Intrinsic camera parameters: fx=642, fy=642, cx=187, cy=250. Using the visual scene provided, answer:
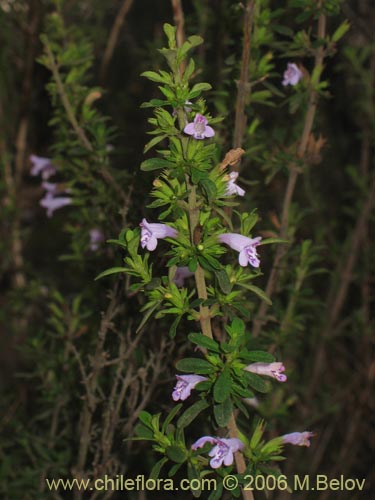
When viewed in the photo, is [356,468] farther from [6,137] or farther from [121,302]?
[6,137]

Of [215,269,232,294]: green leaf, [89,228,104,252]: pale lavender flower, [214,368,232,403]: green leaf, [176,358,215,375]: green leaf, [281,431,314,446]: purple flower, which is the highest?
[215,269,232,294]: green leaf

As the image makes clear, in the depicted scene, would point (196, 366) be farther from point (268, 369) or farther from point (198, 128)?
point (198, 128)

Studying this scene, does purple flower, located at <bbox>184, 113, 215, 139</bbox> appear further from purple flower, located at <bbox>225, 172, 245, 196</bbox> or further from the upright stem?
the upright stem

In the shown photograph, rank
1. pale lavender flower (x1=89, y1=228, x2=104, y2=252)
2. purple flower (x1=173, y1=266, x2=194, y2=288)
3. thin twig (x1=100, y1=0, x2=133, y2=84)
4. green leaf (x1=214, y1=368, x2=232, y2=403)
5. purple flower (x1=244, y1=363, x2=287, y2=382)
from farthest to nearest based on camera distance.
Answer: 1. thin twig (x1=100, y1=0, x2=133, y2=84)
2. pale lavender flower (x1=89, y1=228, x2=104, y2=252)
3. purple flower (x1=173, y1=266, x2=194, y2=288)
4. purple flower (x1=244, y1=363, x2=287, y2=382)
5. green leaf (x1=214, y1=368, x2=232, y2=403)

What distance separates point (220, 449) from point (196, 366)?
15 centimetres

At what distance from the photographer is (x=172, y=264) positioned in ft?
3.40

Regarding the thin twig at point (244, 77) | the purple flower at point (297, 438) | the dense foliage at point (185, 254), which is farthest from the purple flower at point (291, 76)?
the purple flower at point (297, 438)

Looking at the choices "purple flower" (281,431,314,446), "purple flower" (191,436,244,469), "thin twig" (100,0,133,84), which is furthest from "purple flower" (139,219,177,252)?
"thin twig" (100,0,133,84)

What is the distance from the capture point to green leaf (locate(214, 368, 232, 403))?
97cm

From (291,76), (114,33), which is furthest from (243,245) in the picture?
(114,33)

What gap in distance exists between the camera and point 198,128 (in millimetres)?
995

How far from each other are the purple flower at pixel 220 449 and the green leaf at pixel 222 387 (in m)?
0.09

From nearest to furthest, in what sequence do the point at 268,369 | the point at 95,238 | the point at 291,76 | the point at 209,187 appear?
the point at 209,187
the point at 268,369
the point at 291,76
the point at 95,238

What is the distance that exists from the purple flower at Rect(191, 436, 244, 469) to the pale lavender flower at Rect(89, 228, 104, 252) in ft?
2.43
